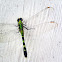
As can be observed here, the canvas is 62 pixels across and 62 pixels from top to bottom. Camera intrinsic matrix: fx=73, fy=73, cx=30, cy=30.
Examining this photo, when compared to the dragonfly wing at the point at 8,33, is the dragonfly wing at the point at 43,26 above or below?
above

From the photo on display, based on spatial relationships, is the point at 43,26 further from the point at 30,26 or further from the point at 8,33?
the point at 8,33

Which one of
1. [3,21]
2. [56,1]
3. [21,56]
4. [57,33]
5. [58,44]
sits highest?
[56,1]

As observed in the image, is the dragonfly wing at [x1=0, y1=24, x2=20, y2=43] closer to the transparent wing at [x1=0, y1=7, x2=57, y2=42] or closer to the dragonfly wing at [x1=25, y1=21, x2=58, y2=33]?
the transparent wing at [x1=0, y1=7, x2=57, y2=42]

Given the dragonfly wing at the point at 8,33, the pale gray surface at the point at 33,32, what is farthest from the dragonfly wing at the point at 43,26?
the dragonfly wing at the point at 8,33

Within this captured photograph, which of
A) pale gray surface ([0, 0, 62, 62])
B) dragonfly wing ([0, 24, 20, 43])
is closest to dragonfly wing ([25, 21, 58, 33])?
pale gray surface ([0, 0, 62, 62])

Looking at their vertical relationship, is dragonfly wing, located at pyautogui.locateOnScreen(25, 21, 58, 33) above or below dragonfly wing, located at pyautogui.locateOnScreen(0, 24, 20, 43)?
above

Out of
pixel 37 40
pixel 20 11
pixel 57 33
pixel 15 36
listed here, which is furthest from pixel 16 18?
pixel 57 33

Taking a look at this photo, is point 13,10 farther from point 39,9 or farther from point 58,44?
point 58,44

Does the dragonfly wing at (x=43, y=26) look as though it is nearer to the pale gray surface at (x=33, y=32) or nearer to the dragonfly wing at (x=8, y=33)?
the pale gray surface at (x=33, y=32)

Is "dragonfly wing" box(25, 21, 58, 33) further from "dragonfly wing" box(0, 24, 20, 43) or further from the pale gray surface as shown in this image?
"dragonfly wing" box(0, 24, 20, 43)
